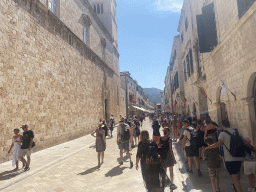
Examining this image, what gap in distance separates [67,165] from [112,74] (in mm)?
19329

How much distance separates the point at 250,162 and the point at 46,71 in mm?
9348

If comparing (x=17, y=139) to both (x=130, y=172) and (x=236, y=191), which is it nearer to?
(x=130, y=172)

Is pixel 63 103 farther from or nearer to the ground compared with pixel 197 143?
farther from the ground

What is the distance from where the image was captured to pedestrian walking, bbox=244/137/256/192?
3.42m

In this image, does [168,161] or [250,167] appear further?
[168,161]

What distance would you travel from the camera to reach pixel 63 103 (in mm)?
11328

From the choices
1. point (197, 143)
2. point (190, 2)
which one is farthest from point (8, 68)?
point (190, 2)

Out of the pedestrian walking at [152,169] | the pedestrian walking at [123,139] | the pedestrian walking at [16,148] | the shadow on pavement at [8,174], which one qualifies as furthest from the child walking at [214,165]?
the pedestrian walking at [16,148]

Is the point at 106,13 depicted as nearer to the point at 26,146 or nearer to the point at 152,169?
the point at 26,146

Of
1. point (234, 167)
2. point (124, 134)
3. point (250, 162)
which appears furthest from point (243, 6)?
point (124, 134)

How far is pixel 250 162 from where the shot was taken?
11.3ft

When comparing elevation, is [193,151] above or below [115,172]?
above

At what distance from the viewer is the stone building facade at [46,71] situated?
281 inches

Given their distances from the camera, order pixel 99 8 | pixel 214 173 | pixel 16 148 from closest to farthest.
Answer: pixel 214 173
pixel 16 148
pixel 99 8
